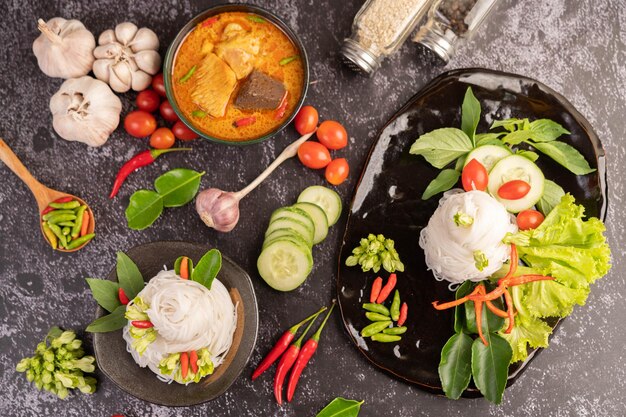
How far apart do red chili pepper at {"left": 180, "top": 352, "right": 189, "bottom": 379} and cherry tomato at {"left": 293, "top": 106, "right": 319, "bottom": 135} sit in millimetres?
1279

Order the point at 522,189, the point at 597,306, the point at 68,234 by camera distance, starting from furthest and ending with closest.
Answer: the point at 597,306
the point at 68,234
the point at 522,189

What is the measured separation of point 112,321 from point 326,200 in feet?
3.96

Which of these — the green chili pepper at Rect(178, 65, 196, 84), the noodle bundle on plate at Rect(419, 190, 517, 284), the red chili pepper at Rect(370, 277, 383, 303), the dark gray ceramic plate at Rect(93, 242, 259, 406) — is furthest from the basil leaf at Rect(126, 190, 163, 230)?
the noodle bundle on plate at Rect(419, 190, 517, 284)

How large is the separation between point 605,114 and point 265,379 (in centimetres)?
234

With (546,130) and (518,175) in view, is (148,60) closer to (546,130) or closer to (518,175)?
(518,175)

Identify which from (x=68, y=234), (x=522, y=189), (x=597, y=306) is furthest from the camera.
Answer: (x=597, y=306)

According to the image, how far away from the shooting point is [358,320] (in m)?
3.21

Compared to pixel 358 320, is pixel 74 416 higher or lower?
lower

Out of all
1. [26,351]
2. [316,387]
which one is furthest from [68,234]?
[316,387]

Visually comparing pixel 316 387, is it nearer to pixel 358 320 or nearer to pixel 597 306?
pixel 358 320

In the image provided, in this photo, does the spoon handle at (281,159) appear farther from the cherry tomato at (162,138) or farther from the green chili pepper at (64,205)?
the green chili pepper at (64,205)

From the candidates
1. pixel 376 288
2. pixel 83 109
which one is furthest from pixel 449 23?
pixel 83 109

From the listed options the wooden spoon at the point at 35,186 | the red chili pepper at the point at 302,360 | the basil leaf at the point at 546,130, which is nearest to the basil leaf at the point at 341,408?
the red chili pepper at the point at 302,360

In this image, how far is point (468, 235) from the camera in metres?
2.88
